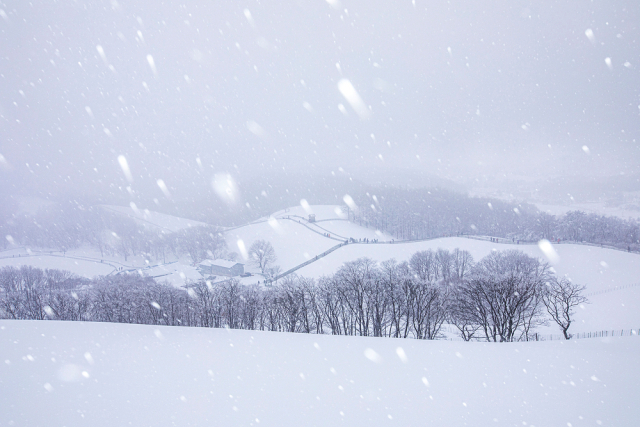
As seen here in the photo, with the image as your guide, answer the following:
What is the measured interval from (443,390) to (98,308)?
72.7ft

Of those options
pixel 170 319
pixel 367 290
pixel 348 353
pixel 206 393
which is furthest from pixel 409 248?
pixel 206 393

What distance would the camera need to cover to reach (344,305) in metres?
18.3

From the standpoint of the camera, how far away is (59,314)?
19.7m

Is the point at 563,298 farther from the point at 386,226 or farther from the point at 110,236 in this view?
the point at 110,236

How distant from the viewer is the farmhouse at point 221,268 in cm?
4378

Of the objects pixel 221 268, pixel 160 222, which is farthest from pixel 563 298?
pixel 160 222

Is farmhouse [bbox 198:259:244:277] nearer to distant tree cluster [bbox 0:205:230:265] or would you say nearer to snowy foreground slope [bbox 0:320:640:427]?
distant tree cluster [bbox 0:205:230:265]

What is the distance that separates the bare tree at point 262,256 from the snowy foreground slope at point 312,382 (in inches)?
1482

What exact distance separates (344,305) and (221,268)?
30.9 m

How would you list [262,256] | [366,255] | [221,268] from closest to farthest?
1. [366,255]
2. [221,268]
3. [262,256]

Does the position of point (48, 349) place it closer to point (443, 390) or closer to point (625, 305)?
point (443, 390)

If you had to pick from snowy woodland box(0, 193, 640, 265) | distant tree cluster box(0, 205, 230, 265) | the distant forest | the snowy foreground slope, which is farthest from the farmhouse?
the snowy foreground slope

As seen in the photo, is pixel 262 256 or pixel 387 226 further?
pixel 387 226

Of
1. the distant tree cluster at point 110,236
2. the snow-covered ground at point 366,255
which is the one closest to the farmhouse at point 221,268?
the snow-covered ground at point 366,255
